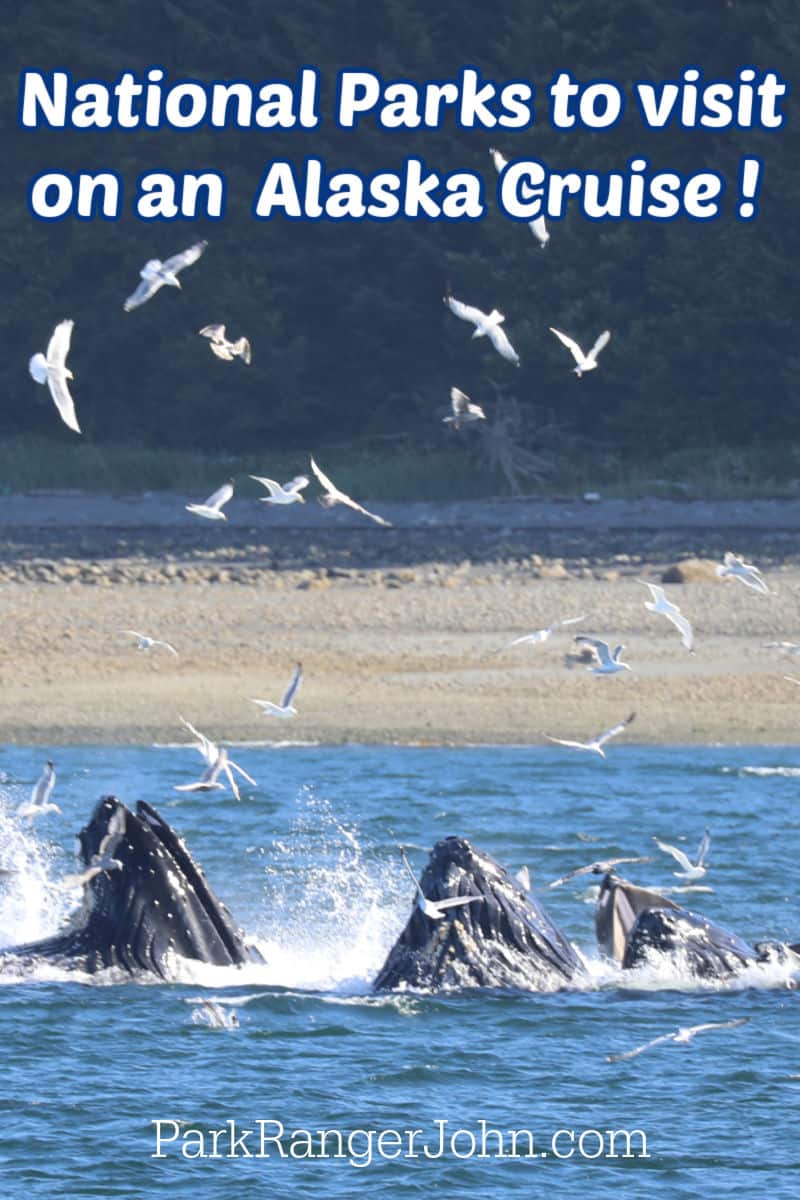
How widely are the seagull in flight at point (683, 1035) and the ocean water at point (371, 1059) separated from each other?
0.07 metres

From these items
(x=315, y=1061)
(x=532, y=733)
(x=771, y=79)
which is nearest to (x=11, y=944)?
(x=315, y=1061)

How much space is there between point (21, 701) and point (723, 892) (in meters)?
11.7

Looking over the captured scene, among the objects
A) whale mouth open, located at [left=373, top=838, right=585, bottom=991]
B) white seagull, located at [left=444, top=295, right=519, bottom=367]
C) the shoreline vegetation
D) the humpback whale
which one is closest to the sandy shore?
the shoreline vegetation

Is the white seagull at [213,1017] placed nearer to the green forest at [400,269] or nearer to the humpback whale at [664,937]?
the humpback whale at [664,937]

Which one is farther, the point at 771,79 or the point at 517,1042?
the point at 771,79

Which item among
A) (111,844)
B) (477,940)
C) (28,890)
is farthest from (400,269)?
(111,844)

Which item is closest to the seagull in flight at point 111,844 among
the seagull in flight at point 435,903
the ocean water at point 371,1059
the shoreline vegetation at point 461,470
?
the ocean water at point 371,1059

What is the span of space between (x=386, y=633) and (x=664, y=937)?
55.6ft

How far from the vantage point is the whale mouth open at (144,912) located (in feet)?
49.6

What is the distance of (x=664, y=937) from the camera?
16.1 m

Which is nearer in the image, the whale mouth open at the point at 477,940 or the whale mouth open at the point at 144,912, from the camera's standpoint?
the whale mouth open at the point at 144,912

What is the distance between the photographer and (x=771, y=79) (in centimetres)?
5356

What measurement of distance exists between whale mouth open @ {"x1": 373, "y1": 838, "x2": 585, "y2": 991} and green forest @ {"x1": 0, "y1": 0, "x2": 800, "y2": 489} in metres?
37.1

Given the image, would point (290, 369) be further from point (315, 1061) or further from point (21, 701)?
point (315, 1061)
